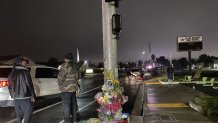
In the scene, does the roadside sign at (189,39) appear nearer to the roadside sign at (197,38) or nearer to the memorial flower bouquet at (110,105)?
the roadside sign at (197,38)

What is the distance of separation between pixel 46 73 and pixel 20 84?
308 inches

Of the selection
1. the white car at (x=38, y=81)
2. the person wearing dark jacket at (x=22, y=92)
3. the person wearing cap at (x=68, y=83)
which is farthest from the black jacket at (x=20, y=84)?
the white car at (x=38, y=81)

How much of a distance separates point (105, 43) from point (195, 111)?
5214 millimetres

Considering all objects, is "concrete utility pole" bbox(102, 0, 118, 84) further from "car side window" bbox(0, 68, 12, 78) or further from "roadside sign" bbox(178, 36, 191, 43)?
"roadside sign" bbox(178, 36, 191, 43)

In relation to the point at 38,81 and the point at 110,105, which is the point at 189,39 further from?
the point at 110,105

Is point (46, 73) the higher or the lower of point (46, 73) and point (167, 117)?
the higher

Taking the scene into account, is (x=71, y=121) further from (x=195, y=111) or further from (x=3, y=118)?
(x=195, y=111)

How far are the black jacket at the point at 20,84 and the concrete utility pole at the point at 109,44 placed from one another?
1.97 meters

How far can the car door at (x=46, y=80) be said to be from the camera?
53.5 ft

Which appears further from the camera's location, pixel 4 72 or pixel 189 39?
pixel 189 39

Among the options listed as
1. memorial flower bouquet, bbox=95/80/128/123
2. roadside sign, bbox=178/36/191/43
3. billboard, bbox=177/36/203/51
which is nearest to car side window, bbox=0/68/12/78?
memorial flower bouquet, bbox=95/80/128/123

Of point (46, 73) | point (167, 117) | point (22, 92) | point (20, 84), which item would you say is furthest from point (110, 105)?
point (46, 73)

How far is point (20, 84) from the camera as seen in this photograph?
30.1 feet

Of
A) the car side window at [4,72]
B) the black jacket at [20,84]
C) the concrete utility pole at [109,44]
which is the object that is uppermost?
the concrete utility pole at [109,44]
